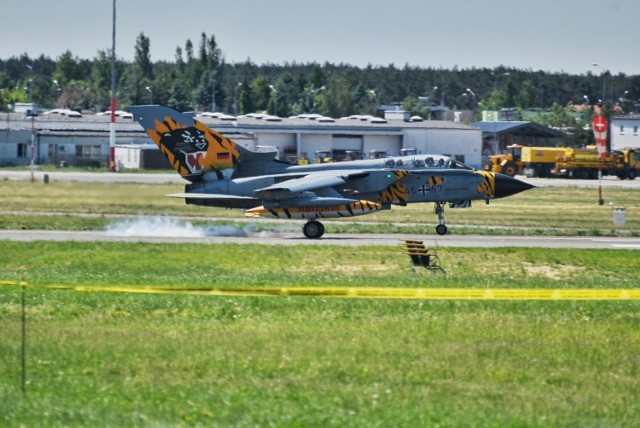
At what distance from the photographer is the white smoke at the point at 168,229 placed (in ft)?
126

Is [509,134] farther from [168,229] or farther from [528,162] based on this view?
[168,229]

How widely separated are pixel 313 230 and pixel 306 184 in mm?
1556

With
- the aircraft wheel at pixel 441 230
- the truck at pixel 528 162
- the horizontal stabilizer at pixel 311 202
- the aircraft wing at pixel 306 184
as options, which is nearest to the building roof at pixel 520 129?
the truck at pixel 528 162

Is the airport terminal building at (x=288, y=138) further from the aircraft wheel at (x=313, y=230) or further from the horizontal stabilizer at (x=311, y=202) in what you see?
the horizontal stabilizer at (x=311, y=202)

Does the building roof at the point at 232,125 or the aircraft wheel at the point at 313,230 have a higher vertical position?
the building roof at the point at 232,125

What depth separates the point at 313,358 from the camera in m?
15.7

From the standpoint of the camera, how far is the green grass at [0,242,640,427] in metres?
12.9

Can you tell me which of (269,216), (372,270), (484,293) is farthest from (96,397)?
(269,216)

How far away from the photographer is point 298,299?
2077 centimetres

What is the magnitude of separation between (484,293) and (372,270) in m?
8.78

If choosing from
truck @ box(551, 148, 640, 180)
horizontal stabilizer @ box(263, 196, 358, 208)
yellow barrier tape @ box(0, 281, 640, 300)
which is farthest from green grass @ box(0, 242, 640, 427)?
truck @ box(551, 148, 640, 180)

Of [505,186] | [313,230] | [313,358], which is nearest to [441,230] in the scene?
[505,186]

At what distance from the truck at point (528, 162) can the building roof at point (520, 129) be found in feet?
61.6

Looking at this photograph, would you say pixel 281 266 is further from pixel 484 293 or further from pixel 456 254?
pixel 484 293
